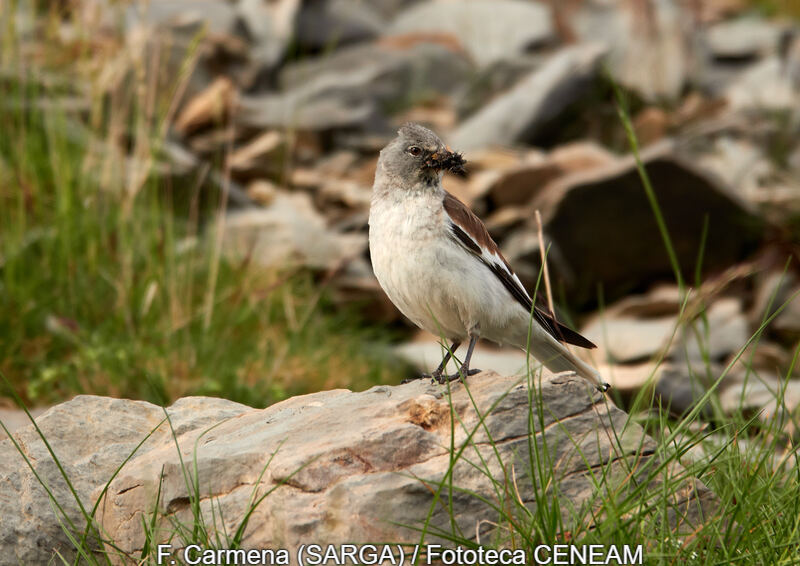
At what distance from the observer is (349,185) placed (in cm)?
855

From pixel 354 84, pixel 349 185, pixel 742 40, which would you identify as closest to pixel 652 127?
pixel 354 84

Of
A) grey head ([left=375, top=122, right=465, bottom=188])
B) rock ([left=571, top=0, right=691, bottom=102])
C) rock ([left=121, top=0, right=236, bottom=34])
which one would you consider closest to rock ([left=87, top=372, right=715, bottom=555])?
grey head ([left=375, top=122, right=465, bottom=188])

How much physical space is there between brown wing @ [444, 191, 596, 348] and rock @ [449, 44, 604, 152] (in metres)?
5.13

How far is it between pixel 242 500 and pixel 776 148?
746 cm

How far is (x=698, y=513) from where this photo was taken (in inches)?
120

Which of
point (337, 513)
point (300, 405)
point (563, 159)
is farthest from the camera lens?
point (563, 159)

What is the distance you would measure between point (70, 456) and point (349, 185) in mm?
5354

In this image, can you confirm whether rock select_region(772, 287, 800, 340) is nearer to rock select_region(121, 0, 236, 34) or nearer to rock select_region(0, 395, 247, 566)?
rock select_region(0, 395, 247, 566)

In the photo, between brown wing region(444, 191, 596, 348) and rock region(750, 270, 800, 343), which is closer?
brown wing region(444, 191, 596, 348)

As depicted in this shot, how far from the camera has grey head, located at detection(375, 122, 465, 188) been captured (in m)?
4.08

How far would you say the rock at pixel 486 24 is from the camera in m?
11.5

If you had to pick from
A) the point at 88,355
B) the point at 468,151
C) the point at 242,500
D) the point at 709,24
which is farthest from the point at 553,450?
the point at 709,24

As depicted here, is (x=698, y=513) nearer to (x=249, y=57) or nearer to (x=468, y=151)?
(x=468, y=151)

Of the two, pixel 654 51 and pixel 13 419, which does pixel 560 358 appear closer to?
pixel 13 419
